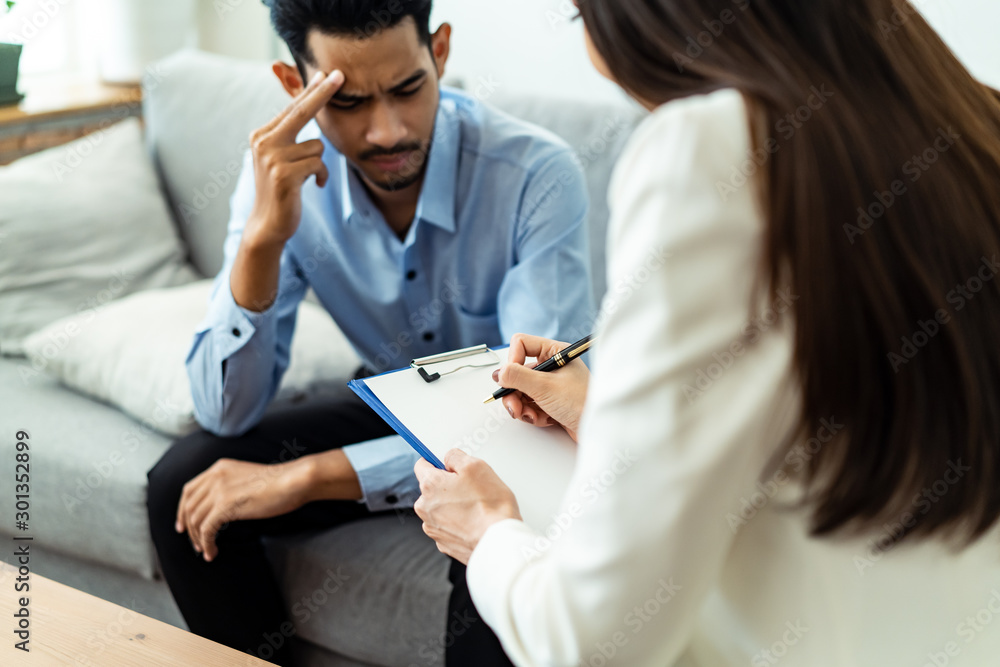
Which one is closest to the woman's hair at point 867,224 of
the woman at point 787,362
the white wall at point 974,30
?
the woman at point 787,362

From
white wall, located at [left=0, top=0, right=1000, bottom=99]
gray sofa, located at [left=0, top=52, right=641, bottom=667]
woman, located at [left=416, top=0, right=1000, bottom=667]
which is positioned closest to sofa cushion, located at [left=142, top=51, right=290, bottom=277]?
gray sofa, located at [left=0, top=52, right=641, bottom=667]

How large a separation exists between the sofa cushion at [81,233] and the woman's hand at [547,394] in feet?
4.08

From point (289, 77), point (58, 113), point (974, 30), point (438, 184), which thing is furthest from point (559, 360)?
point (58, 113)

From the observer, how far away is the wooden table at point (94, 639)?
0.87 m

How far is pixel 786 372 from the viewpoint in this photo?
0.52 metres

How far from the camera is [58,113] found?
208 cm

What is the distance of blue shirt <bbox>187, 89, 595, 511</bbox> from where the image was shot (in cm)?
129

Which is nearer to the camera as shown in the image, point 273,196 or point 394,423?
point 394,423

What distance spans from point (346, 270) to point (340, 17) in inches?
16.9

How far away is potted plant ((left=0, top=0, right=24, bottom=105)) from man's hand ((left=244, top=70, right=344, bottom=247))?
1101 mm

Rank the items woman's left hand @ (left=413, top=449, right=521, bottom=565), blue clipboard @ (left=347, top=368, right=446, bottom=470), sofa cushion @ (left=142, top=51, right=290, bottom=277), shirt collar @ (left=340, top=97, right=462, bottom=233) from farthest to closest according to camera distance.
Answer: sofa cushion @ (left=142, top=51, right=290, bottom=277) < shirt collar @ (left=340, top=97, right=462, bottom=233) < blue clipboard @ (left=347, top=368, right=446, bottom=470) < woman's left hand @ (left=413, top=449, right=521, bottom=565)

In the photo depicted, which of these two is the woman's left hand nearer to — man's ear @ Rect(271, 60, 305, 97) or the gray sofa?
the gray sofa

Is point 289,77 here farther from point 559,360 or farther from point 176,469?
point 559,360

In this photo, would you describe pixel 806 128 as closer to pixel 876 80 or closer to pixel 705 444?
pixel 876 80
